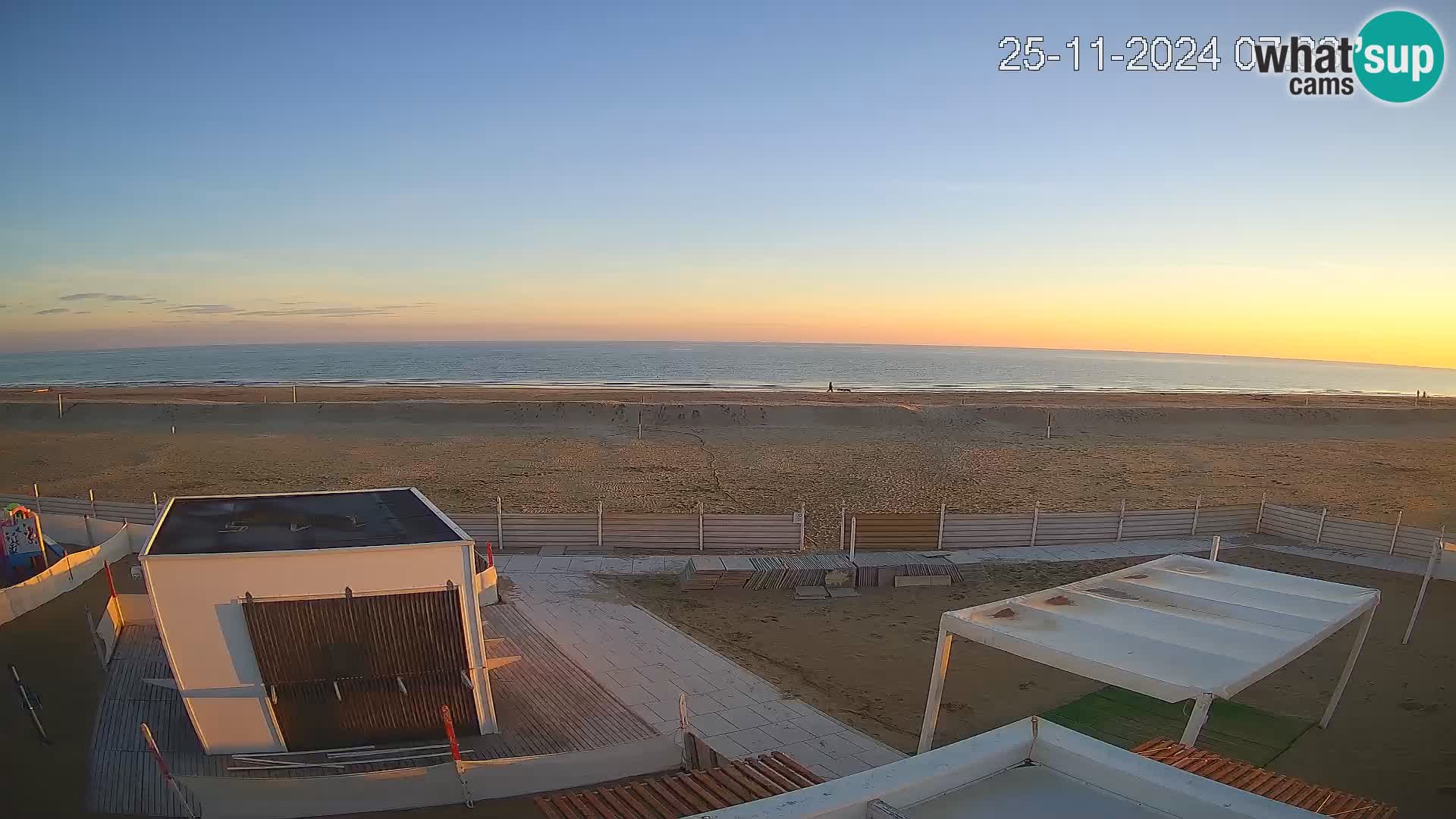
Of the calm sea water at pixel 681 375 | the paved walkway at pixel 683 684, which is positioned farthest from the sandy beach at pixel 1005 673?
the calm sea water at pixel 681 375

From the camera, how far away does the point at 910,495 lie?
2166cm

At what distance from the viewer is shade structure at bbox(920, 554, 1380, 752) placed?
6297mm

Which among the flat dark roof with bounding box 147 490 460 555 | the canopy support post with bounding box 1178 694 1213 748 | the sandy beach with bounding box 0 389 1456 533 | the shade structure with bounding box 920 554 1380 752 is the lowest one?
the sandy beach with bounding box 0 389 1456 533

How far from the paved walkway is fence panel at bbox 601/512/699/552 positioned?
7.32 feet

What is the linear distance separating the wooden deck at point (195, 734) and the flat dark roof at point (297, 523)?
6.04ft

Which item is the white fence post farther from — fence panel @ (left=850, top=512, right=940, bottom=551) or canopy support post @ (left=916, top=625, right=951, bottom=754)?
canopy support post @ (left=916, top=625, right=951, bottom=754)

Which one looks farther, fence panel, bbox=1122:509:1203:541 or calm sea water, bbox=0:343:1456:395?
calm sea water, bbox=0:343:1456:395

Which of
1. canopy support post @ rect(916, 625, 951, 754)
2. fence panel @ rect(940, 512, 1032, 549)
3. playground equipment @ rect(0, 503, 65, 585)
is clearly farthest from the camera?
fence panel @ rect(940, 512, 1032, 549)

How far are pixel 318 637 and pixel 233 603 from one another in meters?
0.89

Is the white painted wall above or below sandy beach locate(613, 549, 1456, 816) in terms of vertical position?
above

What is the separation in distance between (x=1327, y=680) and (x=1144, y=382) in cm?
10611

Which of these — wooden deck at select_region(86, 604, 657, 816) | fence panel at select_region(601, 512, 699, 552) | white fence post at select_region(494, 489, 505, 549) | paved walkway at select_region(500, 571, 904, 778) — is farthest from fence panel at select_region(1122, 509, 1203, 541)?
white fence post at select_region(494, 489, 505, 549)

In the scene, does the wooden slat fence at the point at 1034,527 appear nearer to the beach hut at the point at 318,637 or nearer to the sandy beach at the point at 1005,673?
the sandy beach at the point at 1005,673

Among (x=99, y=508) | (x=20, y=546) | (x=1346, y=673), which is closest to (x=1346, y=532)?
(x=1346, y=673)
